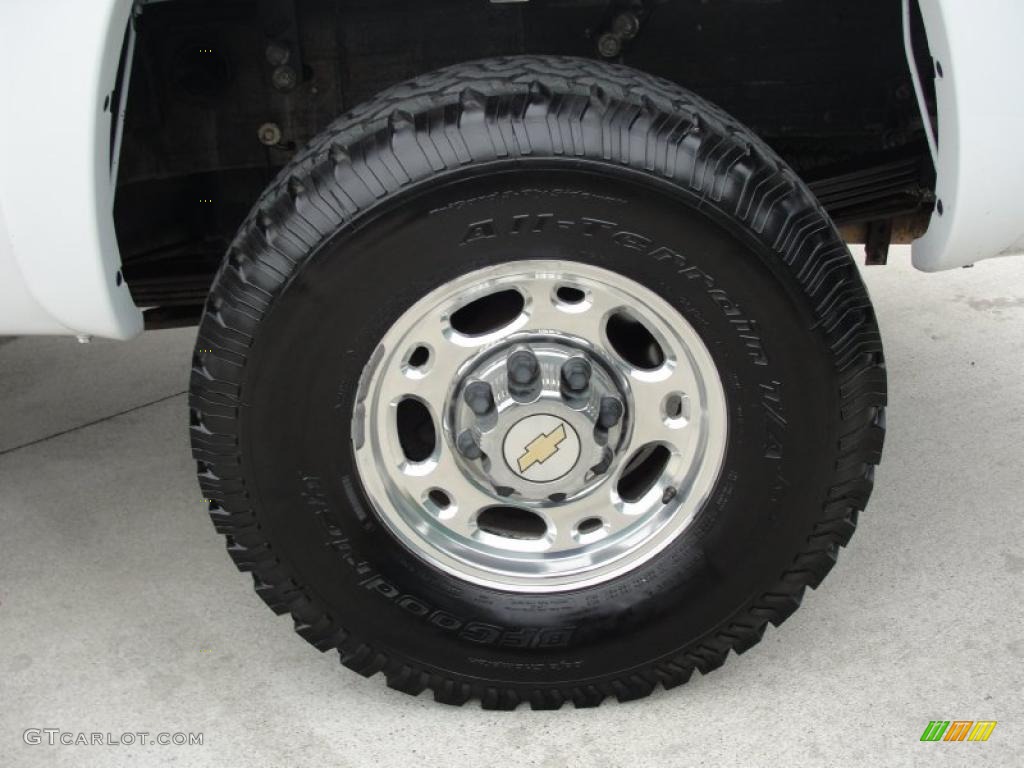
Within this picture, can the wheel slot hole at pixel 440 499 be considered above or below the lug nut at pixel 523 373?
below

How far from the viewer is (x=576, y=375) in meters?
1.98

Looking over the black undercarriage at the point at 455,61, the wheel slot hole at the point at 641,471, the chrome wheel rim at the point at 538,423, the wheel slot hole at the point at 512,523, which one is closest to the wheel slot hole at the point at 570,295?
the chrome wheel rim at the point at 538,423

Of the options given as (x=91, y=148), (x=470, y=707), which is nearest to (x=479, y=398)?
(x=470, y=707)

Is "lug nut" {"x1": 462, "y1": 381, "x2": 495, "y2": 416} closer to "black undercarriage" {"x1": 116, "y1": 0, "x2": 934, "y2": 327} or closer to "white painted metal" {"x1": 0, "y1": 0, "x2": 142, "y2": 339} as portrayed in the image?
"white painted metal" {"x1": 0, "y1": 0, "x2": 142, "y2": 339}

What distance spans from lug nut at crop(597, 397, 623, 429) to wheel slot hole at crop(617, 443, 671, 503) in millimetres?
143

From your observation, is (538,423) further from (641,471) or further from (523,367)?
(641,471)

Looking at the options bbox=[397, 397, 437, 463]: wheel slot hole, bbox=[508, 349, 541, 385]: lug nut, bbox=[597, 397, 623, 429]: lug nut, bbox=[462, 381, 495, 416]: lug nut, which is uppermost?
bbox=[508, 349, 541, 385]: lug nut

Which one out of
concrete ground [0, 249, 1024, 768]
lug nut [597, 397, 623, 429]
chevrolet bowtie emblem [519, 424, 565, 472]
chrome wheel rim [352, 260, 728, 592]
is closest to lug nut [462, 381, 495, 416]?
chrome wheel rim [352, 260, 728, 592]

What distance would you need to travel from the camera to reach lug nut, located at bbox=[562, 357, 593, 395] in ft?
6.48

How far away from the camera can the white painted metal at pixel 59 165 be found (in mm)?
1713

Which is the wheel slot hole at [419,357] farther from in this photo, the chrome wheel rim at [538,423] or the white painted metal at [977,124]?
the white painted metal at [977,124]

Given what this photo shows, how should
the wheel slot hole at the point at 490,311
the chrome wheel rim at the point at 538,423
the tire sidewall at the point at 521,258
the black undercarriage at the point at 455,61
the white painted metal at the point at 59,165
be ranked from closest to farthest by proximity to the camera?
the white painted metal at the point at 59,165, the tire sidewall at the point at 521,258, the chrome wheel rim at the point at 538,423, the wheel slot hole at the point at 490,311, the black undercarriage at the point at 455,61

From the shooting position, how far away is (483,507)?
2109 mm

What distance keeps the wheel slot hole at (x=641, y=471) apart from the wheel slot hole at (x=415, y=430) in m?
0.41
